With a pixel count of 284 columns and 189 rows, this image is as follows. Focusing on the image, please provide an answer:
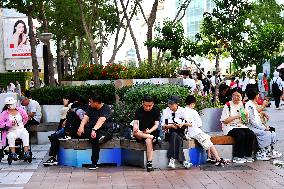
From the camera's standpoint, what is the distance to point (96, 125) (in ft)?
45.1

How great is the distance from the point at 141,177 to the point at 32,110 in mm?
7591

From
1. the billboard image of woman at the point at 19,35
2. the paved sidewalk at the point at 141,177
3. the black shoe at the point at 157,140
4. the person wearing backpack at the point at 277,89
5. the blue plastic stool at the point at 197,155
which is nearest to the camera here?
the paved sidewalk at the point at 141,177

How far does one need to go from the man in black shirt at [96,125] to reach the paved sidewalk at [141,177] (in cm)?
46

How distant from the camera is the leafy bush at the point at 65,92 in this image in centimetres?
1981

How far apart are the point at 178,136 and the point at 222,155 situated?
1.28 m

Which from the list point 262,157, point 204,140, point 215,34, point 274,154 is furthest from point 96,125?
point 215,34

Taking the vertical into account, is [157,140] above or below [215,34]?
below

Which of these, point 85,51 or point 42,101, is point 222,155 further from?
point 85,51

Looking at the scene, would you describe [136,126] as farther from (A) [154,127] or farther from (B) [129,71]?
(B) [129,71]

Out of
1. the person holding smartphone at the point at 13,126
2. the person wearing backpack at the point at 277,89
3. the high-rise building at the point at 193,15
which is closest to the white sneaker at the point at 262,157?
the person holding smartphone at the point at 13,126

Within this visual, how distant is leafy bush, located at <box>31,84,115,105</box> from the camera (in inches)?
780

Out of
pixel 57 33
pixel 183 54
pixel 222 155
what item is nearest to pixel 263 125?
pixel 222 155

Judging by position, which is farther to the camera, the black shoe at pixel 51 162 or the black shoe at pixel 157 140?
the black shoe at pixel 51 162

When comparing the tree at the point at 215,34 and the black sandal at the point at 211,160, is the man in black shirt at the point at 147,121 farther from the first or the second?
the tree at the point at 215,34
